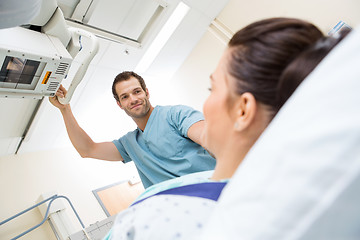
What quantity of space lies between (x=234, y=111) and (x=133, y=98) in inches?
47.1

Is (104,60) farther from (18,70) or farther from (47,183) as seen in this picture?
(47,183)

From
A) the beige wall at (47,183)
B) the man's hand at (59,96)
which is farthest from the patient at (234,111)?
the beige wall at (47,183)

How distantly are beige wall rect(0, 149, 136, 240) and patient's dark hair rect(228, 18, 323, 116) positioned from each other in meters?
2.21

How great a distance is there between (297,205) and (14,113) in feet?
7.38

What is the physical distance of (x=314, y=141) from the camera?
33 cm

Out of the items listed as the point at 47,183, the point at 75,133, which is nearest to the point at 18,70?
the point at 75,133

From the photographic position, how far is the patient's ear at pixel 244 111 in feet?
1.76

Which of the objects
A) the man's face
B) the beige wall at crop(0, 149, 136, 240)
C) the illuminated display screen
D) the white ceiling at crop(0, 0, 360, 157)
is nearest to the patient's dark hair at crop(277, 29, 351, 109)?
the illuminated display screen

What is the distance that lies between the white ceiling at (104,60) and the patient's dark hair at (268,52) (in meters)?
1.52

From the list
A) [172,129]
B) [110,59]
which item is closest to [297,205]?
[172,129]

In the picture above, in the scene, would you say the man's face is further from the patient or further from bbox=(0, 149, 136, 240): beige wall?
bbox=(0, 149, 136, 240): beige wall

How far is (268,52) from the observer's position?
1.69ft

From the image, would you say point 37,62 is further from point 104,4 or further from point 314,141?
point 314,141

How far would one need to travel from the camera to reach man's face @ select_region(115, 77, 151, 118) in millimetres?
1660
